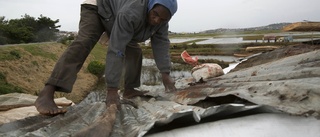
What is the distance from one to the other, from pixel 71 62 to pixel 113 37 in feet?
1.47

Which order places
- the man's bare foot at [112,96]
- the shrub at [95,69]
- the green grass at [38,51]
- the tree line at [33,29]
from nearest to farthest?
the man's bare foot at [112,96] → the green grass at [38,51] → the shrub at [95,69] → the tree line at [33,29]

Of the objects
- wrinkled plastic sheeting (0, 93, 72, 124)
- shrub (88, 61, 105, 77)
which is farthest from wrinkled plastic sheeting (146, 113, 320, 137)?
shrub (88, 61, 105, 77)

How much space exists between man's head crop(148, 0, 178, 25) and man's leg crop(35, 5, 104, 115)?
0.54 m

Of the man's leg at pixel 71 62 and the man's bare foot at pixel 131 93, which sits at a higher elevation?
the man's leg at pixel 71 62

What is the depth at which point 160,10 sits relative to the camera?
2145 mm

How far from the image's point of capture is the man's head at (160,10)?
2.11 meters

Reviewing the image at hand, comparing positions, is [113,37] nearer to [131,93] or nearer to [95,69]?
[131,93]

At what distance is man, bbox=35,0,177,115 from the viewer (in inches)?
82.1

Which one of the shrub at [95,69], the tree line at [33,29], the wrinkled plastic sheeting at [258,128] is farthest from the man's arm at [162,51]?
the tree line at [33,29]

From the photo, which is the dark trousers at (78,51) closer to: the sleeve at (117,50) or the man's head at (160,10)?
the sleeve at (117,50)

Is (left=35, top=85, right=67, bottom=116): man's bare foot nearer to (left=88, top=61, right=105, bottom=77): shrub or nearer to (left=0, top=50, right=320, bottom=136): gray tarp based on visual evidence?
(left=0, top=50, right=320, bottom=136): gray tarp

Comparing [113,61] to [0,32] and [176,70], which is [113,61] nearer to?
[176,70]

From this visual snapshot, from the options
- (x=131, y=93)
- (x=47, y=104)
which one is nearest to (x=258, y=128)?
(x=47, y=104)

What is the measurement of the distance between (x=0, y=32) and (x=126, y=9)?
1772cm
